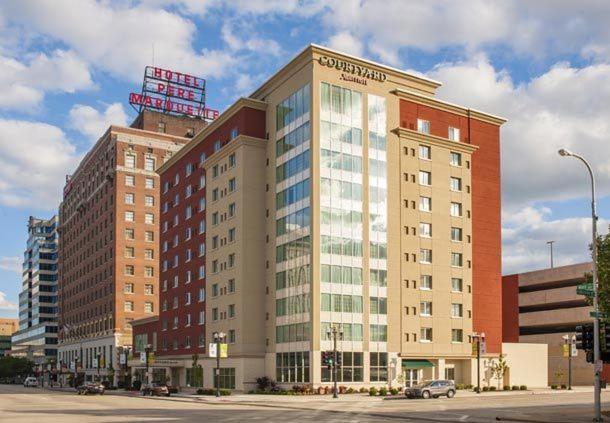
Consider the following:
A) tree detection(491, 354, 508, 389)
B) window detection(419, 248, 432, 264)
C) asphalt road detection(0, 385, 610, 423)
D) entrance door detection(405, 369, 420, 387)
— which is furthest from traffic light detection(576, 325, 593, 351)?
tree detection(491, 354, 508, 389)

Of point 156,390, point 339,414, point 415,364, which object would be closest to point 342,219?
point 415,364

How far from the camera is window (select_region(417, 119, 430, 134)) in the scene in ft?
279

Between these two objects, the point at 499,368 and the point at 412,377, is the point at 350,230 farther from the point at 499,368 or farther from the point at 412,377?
the point at 499,368

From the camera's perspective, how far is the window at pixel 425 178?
84.4 m

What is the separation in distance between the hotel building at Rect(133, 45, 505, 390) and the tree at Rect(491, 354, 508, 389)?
4.98ft

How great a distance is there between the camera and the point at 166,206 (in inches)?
4400

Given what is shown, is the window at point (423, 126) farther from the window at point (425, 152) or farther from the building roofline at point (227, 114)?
the building roofline at point (227, 114)

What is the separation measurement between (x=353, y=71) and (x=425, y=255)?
21471mm

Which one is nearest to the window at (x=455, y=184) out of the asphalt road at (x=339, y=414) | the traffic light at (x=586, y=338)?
the asphalt road at (x=339, y=414)

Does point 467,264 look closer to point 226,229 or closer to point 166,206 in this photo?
point 226,229

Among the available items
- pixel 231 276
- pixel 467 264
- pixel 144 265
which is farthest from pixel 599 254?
pixel 144 265

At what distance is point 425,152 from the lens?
85.2m

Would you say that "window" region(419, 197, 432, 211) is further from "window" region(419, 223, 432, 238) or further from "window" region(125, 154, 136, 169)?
"window" region(125, 154, 136, 169)

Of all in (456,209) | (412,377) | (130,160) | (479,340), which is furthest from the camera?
(130,160)
